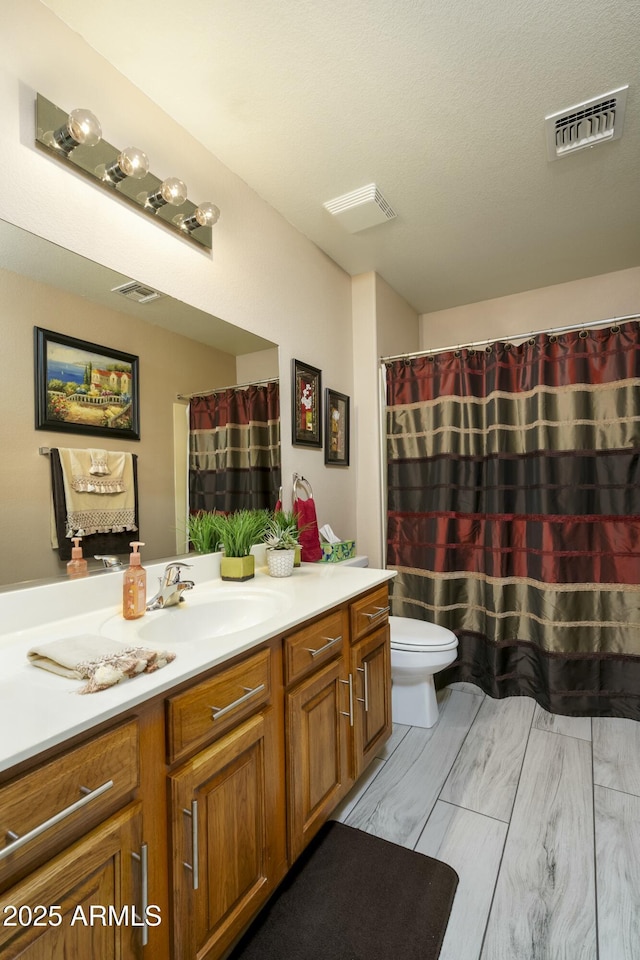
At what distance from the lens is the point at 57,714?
2.32 ft

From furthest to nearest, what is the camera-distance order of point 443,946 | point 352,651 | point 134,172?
point 352,651 → point 134,172 → point 443,946

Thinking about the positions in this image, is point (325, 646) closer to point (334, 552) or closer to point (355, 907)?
point (355, 907)

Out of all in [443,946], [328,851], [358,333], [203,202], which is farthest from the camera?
[358,333]

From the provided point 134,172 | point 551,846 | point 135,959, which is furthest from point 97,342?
point 551,846

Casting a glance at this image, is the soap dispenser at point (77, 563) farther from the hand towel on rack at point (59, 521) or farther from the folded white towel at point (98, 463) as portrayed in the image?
the folded white towel at point (98, 463)

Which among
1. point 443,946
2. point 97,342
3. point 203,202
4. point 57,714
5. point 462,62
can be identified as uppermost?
point 462,62

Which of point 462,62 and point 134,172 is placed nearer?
point 134,172

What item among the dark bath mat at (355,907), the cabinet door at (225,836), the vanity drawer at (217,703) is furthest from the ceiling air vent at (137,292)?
the dark bath mat at (355,907)

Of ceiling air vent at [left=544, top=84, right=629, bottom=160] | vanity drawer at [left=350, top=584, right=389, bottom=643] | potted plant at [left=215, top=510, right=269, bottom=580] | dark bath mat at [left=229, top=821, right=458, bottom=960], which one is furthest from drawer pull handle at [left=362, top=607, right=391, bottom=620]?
ceiling air vent at [left=544, top=84, right=629, bottom=160]

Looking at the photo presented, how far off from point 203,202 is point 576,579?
235 centimetres

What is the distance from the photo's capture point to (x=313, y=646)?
1.32 meters

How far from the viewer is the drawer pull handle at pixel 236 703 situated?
966mm

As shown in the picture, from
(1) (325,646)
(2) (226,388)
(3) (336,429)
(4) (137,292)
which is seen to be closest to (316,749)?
(1) (325,646)

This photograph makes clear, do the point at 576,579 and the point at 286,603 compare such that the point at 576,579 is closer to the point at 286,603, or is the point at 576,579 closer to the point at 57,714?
the point at 286,603
